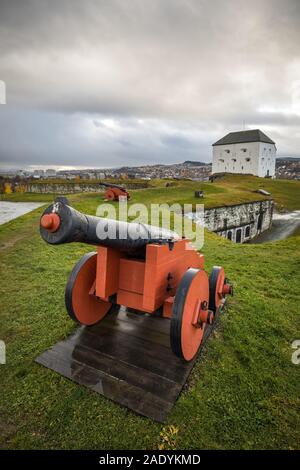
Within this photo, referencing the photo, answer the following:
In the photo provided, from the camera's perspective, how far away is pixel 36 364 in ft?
9.80

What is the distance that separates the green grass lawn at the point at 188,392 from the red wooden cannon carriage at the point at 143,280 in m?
0.50

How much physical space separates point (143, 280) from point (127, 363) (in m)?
0.89

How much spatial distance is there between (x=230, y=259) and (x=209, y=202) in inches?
466

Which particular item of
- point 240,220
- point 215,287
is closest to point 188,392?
point 215,287

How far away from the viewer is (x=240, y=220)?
843 inches

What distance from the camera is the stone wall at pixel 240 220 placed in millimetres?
18103

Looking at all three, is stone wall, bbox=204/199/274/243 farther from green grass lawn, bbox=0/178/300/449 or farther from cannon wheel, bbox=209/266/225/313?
cannon wheel, bbox=209/266/225/313

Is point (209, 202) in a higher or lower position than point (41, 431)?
higher

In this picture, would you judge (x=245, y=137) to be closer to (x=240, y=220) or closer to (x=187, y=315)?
(x=240, y=220)
